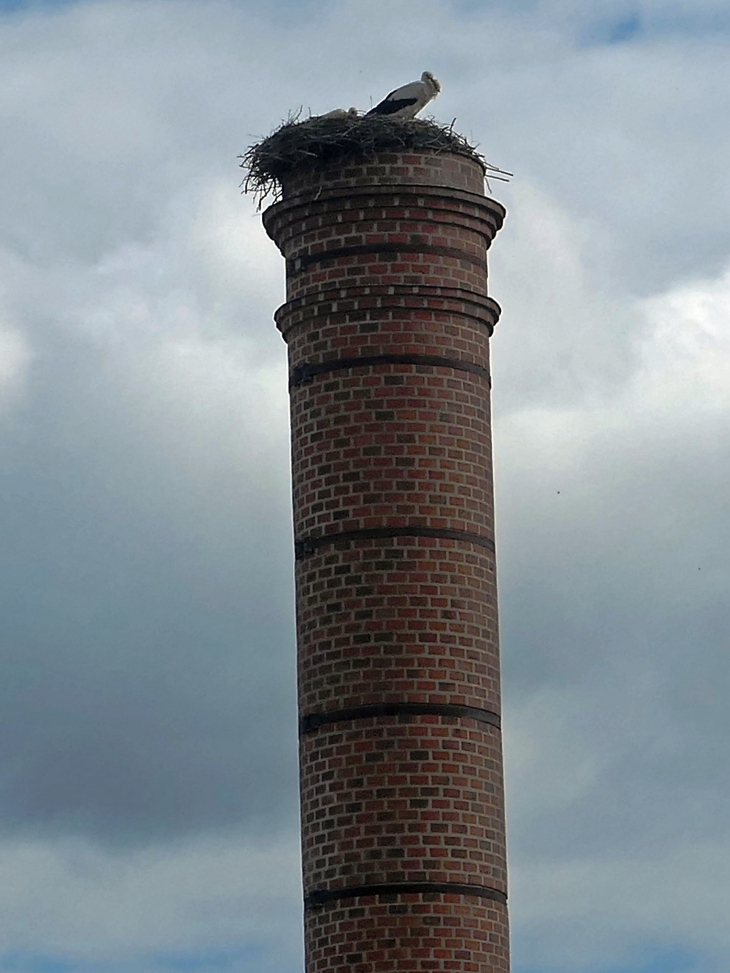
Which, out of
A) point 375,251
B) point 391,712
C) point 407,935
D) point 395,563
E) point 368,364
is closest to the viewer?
point 407,935

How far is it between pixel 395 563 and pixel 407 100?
3.88 metres

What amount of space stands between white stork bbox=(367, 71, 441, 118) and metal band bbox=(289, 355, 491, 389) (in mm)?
2086

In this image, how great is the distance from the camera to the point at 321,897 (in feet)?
62.7

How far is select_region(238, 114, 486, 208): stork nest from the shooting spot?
65.9 feet

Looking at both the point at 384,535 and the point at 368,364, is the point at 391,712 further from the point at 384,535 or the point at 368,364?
the point at 368,364

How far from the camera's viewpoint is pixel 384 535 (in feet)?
63.8

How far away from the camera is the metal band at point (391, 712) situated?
1911cm

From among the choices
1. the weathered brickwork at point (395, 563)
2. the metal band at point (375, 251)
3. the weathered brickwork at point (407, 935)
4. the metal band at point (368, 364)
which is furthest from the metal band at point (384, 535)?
the weathered brickwork at point (407, 935)

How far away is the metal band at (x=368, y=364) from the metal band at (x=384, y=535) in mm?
1280

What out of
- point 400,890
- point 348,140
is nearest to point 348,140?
point 348,140

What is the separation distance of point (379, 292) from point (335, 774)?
373cm

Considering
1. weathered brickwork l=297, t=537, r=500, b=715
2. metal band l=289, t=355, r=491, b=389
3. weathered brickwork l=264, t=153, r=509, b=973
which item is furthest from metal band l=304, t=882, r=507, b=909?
metal band l=289, t=355, r=491, b=389

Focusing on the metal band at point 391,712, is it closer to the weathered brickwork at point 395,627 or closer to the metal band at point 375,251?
the weathered brickwork at point 395,627

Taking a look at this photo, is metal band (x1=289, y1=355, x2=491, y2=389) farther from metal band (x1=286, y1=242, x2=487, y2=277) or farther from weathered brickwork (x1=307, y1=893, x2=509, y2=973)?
weathered brickwork (x1=307, y1=893, x2=509, y2=973)
